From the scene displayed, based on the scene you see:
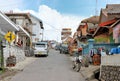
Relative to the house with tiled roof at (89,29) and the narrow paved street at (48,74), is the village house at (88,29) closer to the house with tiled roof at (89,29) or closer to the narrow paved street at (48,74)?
the house with tiled roof at (89,29)

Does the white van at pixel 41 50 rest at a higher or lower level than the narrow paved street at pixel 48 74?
higher

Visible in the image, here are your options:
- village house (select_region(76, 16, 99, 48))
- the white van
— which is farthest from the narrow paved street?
the white van

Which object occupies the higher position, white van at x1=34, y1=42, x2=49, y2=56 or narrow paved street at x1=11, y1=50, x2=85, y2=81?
white van at x1=34, y1=42, x2=49, y2=56

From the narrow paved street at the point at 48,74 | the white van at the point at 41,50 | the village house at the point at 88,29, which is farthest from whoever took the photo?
the white van at the point at 41,50

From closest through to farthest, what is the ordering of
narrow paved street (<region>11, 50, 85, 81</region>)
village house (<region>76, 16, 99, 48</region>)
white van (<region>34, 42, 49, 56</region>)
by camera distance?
narrow paved street (<region>11, 50, 85, 81</region>)
village house (<region>76, 16, 99, 48</region>)
white van (<region>34, 42, 49, 56</region>)

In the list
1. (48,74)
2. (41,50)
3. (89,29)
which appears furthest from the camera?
(41,50)

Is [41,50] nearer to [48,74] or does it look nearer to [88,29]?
[88,29]

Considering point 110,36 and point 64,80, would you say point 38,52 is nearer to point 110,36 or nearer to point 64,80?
point 110,36

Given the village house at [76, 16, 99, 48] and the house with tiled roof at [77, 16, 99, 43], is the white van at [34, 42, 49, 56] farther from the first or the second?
the house with tiled roof at [77, 16, 99, 43]

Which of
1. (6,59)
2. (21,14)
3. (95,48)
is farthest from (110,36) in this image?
(21,14)

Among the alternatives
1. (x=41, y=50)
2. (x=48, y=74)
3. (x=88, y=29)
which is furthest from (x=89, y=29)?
(x=48, y=74)

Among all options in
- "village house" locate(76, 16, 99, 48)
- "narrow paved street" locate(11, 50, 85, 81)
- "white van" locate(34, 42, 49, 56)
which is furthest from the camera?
"white van" locate(34, 42, 49, 56)

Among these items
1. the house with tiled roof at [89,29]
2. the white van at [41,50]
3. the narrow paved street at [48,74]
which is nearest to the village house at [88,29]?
the house with tiled roof at [89,29]

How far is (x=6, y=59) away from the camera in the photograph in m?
28.7
